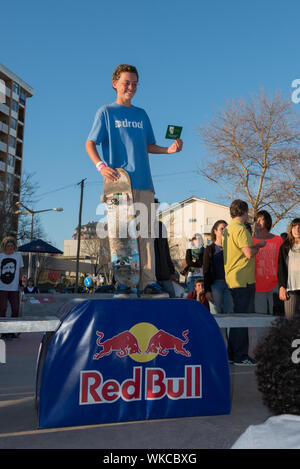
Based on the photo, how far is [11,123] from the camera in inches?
2391

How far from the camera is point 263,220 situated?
567cm

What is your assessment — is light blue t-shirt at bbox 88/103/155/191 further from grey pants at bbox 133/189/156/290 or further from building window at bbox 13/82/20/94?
building window at bbox 13/82/20/94

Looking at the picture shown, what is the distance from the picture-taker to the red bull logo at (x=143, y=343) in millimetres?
3074

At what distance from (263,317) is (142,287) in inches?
41.9

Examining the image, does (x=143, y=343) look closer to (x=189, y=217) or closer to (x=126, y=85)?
(x=126, y=85)

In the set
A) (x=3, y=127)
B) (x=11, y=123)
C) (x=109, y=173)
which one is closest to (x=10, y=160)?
(x=3, y=127)

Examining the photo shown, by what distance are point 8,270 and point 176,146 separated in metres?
4.73

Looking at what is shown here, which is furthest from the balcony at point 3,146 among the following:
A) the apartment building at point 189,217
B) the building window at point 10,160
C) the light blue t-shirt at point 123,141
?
the light blue t-shirt at point 123,141

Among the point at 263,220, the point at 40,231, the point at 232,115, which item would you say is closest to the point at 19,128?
the point at 40,231

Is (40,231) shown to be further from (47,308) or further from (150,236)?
(150,236)

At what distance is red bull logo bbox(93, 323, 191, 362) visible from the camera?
10.1 ft

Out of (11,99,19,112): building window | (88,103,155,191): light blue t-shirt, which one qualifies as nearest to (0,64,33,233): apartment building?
(11,99,19,112): building window

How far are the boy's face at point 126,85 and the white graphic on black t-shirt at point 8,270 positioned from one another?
4579 mm

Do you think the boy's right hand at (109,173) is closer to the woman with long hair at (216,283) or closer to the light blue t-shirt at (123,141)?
the light blue t-shirt at (123,141)
